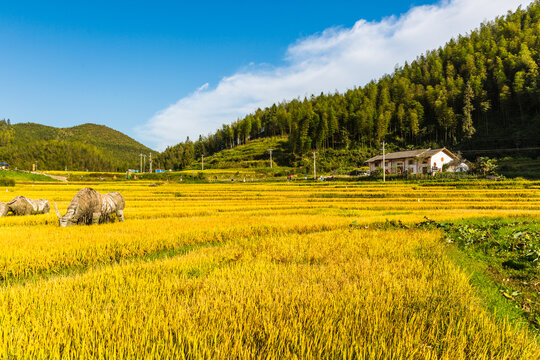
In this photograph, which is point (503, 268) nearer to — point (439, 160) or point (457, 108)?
point (439, 160)

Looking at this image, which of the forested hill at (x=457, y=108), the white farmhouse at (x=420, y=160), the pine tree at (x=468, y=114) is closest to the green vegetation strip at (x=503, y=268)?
the white farmhouse at (x=420, y=160)

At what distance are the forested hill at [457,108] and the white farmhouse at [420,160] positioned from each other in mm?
20524

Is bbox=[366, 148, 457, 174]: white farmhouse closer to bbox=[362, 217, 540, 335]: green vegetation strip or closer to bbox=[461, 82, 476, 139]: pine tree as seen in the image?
bbox=[461, 82, 476, 139]: pine tree

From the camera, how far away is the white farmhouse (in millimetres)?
65500

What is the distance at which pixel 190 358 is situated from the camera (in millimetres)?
2471

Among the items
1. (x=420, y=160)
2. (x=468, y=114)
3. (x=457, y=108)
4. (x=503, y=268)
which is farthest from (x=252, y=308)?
(x=457, y=108)

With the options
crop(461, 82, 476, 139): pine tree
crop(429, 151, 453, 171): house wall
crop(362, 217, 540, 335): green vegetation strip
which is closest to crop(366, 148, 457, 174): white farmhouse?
crop(429, 151, 453, 171): house wall

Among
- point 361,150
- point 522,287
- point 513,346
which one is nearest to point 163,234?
point 513,346

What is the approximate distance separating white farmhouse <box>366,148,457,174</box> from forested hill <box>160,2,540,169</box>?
67.3ft

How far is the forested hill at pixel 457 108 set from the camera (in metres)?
88.3

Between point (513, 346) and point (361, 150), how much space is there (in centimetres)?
10306

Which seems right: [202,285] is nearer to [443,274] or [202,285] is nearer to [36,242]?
[443,274]

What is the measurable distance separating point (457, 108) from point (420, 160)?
198 ft

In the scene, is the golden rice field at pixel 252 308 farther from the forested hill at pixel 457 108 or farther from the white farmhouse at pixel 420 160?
the forested hill at pixel 457 108
